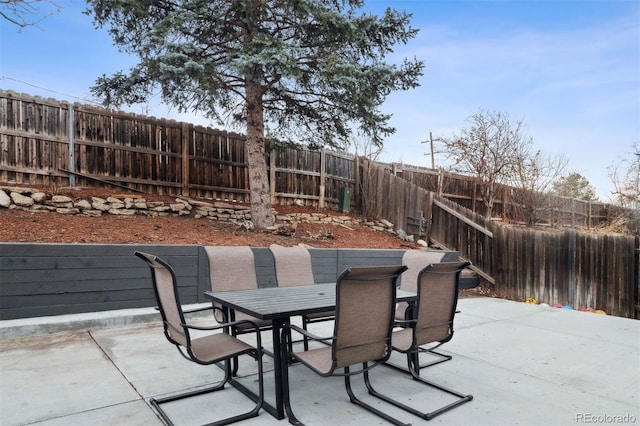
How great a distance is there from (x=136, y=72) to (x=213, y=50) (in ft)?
4.50

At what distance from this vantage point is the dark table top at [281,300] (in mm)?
2477

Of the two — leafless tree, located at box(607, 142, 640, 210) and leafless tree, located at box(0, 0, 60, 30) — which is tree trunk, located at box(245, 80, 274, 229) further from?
leafless tree, located at box(607, 142, 640, 210)

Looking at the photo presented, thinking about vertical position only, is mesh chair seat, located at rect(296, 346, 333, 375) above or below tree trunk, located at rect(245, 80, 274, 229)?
below

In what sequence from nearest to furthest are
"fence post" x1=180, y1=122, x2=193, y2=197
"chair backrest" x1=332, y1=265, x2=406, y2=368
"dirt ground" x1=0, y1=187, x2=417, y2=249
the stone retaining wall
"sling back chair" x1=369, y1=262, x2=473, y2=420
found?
"chair backrest" x1=332, y1=265, x2=406, y2=368, "sling back chair" x1=369, y1=262, x2=473, y2=420, "dirt ground" x1=0, y1=187, x2=417, y2=249, the stone retaining wall, "fence post" x1=180, y1=122, x2=193, y2=197

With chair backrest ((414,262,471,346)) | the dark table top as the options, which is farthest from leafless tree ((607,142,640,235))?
→ the dark table top

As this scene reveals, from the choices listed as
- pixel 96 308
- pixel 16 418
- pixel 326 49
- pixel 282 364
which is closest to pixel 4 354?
pixel 96 308

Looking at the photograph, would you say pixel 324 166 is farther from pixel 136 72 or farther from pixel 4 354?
pixel 4 354

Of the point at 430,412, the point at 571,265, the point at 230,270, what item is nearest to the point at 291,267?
the point at 230,270

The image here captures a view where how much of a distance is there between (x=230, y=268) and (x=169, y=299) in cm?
118

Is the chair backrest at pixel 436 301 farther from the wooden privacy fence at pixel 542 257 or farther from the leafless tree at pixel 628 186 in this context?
the leafless tree at pixel 628 186

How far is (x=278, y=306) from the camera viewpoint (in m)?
2.65

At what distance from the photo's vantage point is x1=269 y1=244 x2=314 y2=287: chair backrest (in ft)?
13.2

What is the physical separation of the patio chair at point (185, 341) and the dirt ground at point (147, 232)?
9.66ft

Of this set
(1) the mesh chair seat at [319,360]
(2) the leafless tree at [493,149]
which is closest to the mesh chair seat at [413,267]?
(1) the mesh chair seat at [319,360]
